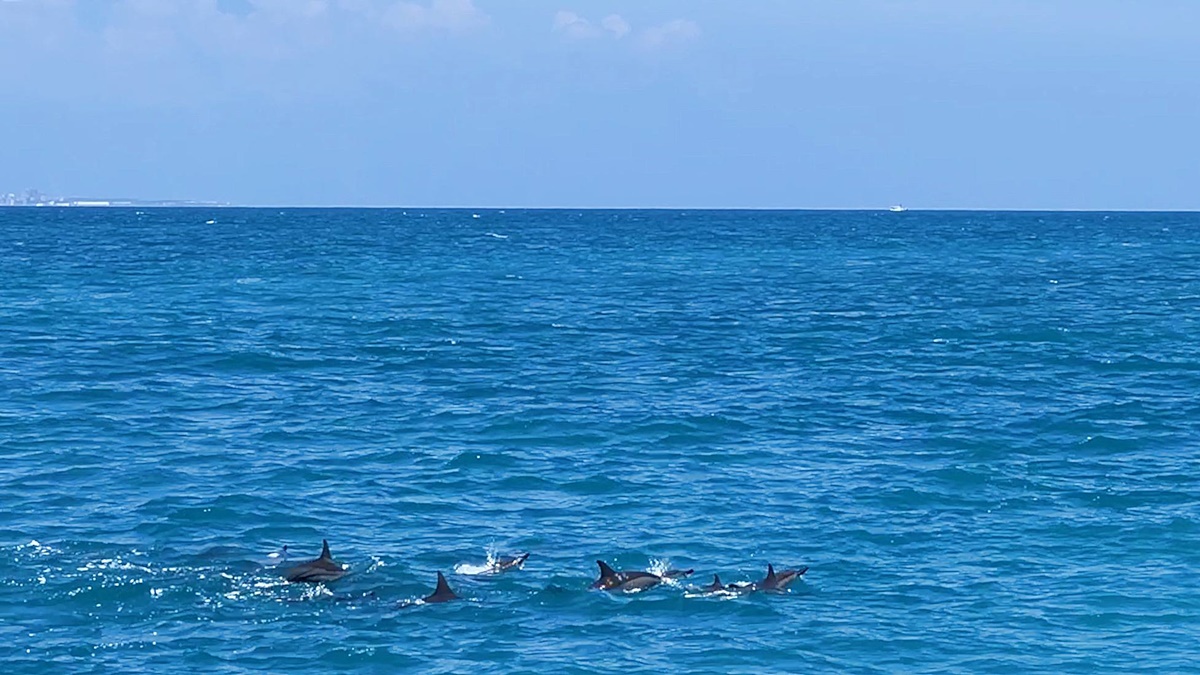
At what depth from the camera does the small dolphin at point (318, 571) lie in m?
22.8

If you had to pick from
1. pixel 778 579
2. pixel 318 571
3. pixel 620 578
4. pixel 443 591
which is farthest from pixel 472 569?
pixel 778 579

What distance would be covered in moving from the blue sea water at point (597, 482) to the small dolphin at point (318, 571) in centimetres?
42

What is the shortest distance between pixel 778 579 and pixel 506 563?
14.1 ft

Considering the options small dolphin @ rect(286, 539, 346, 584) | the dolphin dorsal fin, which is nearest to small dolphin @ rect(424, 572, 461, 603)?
the dolphin dorsal fin

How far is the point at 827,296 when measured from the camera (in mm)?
71125

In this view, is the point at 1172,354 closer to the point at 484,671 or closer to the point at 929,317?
Answer: the point at 929,317

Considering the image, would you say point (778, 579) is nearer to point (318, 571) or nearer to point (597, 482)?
point (318, 571)

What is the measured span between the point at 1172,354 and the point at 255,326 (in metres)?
31.5

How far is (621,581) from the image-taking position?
74.6ft

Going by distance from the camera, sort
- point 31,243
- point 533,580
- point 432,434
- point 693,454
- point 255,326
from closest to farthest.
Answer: point 533,580 < point 693,454 < point 432,434 < point 255,326 < point 31,243

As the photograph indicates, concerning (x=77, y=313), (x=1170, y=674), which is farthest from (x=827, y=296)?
(x=1170, y=674)

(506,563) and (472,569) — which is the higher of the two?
(506,563)

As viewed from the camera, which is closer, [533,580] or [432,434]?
[533,580]

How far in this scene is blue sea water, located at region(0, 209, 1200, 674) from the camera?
20750 millimetres
